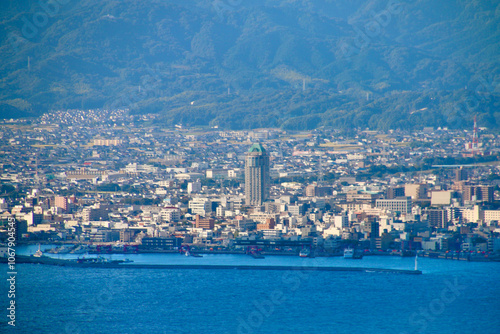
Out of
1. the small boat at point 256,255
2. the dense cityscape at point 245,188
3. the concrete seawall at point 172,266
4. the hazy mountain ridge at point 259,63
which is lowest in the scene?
the concrete seawall at point 172,266

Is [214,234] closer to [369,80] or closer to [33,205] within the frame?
[33,205]

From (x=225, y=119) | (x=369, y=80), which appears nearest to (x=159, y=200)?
(x=225, y=119)

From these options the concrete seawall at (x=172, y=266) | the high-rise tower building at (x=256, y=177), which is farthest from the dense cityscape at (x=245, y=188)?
the concrete seawall at (x=172, y=266)

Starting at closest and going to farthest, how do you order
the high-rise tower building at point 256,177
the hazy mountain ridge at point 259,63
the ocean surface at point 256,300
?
the ocean surface at point 256,300 → the high-rise tower building at point 256,177 → the hazy mountain ridge at point 259,63

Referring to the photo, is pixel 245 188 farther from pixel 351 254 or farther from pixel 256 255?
pixel 351 254

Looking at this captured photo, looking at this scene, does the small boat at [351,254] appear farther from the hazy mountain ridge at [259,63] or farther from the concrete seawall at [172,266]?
the hazy mountain ridge at [259,63]

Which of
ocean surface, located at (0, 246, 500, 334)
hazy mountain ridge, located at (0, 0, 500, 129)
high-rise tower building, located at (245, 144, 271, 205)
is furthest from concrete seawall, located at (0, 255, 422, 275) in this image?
hazy mountain ridge, located at (0, 0, 500, 129)
